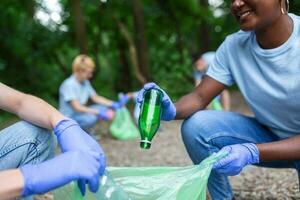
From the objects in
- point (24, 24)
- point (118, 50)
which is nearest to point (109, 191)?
point (24, 24)

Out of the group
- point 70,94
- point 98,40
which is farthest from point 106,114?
point 98,40

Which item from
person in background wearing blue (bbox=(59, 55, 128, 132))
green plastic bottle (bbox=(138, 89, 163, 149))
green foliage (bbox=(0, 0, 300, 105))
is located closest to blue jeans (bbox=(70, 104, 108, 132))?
person in background wearing blue (bbox=(59, 55, 128, 132))

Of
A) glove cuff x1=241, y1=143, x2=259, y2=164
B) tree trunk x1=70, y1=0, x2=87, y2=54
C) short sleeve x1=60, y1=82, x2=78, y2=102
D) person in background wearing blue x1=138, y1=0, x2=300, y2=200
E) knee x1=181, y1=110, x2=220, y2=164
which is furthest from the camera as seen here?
tree trunk x1=70, y1=0, x2=87, y2=54

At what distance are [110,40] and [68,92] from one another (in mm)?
7180

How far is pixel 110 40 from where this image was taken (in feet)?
39.9

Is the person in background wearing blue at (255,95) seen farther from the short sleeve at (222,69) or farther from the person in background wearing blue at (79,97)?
the person in background wearing blue at (79,97)

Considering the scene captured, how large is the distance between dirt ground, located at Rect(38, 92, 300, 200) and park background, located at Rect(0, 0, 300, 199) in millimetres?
2687

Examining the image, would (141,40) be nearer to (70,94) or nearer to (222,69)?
(70,94)

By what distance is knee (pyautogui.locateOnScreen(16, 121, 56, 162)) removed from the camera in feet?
5.85

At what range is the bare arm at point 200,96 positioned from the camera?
7.21 ft

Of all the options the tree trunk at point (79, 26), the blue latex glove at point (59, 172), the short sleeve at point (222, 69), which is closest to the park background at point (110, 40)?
the tree trunk at point (79, 26)

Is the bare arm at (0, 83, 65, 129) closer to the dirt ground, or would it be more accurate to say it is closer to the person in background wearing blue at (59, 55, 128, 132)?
the dirt ground

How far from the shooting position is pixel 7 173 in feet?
4.28

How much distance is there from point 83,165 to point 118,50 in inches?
444
